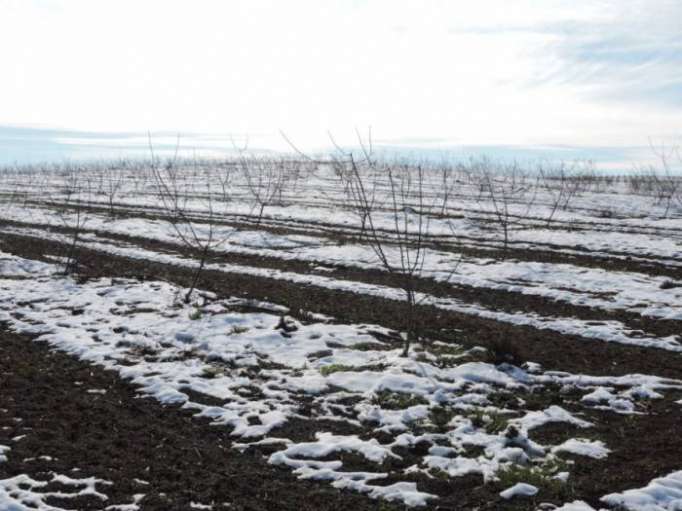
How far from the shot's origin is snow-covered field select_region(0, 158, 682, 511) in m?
5.21

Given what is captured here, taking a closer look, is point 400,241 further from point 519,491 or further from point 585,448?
point 519,491

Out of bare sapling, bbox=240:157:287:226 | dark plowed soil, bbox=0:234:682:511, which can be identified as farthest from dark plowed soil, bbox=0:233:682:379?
bare sapling, bbox=240:157:287:226

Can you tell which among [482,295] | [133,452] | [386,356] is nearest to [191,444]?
[133,452]

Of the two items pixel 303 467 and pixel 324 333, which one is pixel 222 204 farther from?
pixel 303 467

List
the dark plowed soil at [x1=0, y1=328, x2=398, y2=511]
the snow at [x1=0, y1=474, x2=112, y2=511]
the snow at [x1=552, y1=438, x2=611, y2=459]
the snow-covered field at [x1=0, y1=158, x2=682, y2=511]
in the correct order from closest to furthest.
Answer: the snow at [x1=0, y1=474, x2=112, y2=511]
the dark plowed soil at [x1=0, y1=328, x2=398, y2=511]
the snow-covered field at [x1=0, y1=158, x2=682, y2=511]
the snow at [x1=552, y1=438, x2=611, y2=459]

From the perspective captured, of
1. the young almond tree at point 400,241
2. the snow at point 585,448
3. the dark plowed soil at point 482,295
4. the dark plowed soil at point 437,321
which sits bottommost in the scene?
the snow at point 585,448

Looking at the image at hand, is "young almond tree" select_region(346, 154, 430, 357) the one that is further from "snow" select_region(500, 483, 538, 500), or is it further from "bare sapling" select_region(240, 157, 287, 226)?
"bare sapling" select_region(240, 157, 287, 226)

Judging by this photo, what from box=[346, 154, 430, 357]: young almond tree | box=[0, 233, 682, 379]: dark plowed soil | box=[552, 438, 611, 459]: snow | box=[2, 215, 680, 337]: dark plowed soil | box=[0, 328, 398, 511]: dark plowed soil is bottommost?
box=[0, 328, 398, 511]: dark plowed soil

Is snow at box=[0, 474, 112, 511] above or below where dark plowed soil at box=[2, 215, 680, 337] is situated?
below

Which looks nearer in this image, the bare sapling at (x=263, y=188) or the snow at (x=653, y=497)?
the snow at (x=653, y=497)

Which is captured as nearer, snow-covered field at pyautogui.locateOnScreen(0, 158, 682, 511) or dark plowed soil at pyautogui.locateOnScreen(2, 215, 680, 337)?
snow-covered field at pyautogui.locateOnScreen(0, 158, 682, 511)

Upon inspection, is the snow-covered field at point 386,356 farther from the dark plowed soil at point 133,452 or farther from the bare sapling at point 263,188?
the bare sapling at point 263,188

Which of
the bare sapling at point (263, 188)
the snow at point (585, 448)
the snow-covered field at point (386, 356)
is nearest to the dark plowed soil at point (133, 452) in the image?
the snow-covered field at point (386, 356)

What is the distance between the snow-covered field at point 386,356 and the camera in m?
5.21
